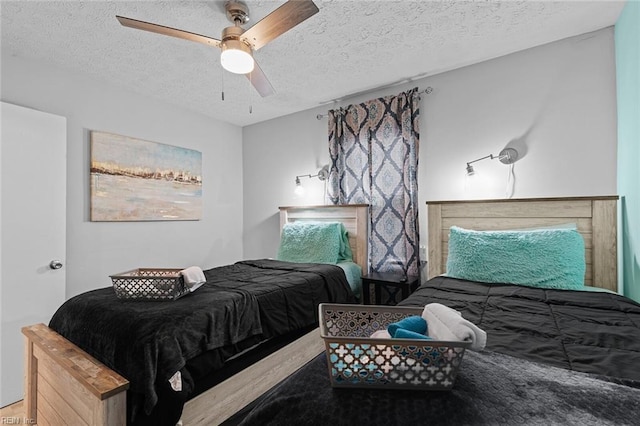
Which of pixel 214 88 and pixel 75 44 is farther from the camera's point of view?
pixel 214 88

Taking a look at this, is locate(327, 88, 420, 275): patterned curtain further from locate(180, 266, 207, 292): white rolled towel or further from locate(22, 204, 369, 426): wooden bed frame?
locate(180, 266, 207, 292): white rolled towel

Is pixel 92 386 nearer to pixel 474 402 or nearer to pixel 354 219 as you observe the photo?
pixel 474 402

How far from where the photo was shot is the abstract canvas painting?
2703mm

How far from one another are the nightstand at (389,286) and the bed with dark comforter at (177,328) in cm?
72

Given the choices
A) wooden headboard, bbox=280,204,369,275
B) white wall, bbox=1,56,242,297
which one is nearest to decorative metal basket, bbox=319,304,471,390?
wooden headboard, bbox=280,204,369,275

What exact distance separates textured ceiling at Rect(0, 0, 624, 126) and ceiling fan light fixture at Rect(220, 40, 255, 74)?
1.03 feet

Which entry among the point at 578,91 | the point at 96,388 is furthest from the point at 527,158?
the point at 96,388

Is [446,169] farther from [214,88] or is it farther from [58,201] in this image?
[58,201]

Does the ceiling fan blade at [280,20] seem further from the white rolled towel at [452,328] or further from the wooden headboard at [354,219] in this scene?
the wooden headboard at [354,219]

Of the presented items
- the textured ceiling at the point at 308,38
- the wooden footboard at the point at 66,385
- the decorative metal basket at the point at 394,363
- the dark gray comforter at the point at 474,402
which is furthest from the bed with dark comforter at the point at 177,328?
the textured ceiling at the point at 308,38

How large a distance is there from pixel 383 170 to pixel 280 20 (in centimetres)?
179

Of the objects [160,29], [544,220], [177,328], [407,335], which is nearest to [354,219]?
[544,220]

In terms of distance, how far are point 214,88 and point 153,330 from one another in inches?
94.5

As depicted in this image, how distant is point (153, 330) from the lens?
133 centimetres
